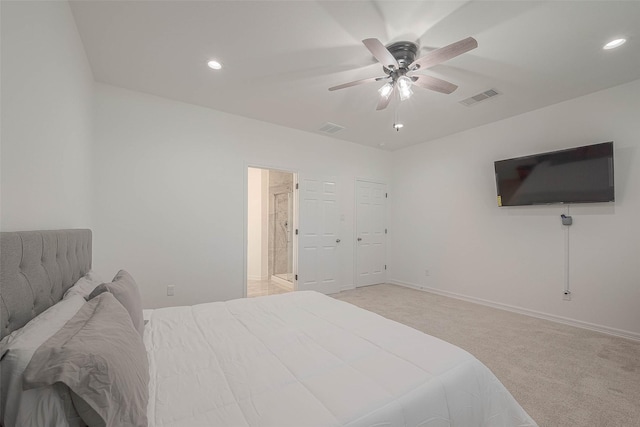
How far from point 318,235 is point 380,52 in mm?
3201

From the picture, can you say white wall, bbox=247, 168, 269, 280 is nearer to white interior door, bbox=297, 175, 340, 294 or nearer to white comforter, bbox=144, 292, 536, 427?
white interior door, bbox=297, 175, 340, 294

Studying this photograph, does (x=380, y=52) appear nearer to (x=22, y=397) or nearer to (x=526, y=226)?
(x=22, y=397)

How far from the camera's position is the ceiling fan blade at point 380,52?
179cm

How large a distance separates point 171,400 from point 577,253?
4456 mm

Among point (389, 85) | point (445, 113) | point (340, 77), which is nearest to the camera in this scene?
point (389, 85)

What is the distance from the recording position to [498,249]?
4020 millimetres

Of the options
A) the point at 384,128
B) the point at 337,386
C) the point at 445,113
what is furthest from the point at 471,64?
the point at 337,386

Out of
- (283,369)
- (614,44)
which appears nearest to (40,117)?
(283,369)

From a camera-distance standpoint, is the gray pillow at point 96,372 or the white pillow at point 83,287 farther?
the white pillow at point 83,287

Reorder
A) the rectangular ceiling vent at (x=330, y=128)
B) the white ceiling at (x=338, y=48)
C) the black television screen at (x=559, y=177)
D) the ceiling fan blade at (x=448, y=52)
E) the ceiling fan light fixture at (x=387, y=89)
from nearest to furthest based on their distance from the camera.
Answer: the ceiling fan blade at (x=448, y=52) → the white ceiling at (x=338, y=48) → the ceiling fan light fixture at (x=387, y=89) → the black television screen at (x=559, y=177) → the rectangular ceiling vent at (x=330, y=128)

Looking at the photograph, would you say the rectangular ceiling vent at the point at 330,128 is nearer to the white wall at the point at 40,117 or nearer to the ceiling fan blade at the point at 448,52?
the ceiling fan blade at the point at 448,52

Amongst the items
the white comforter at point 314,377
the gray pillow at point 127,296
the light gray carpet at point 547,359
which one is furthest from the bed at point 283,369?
the light gray carpet at point 547,359

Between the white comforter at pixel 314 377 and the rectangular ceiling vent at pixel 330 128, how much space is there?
3.28m

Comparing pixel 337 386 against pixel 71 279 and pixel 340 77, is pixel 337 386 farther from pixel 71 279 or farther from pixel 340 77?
pixel 340 77
